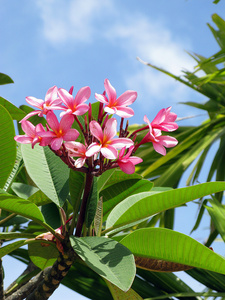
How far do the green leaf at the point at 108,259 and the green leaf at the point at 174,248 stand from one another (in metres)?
0.05

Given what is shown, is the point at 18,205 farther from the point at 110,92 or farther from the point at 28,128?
the point at 110,92

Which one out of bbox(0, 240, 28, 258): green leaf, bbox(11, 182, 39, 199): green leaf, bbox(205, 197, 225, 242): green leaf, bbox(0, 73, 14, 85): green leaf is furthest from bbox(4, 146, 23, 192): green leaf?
bbox(205, 197, 225, 242): green leaf

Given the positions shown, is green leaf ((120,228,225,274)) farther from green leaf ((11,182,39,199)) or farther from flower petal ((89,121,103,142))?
green leaf ((11,182,39,199))

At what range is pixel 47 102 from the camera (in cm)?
61

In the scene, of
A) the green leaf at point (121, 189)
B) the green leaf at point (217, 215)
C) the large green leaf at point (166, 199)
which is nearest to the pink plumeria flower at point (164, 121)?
the large green leaf at point (166, 199)

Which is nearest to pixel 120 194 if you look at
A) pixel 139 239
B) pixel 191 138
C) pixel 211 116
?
pixel 139 239

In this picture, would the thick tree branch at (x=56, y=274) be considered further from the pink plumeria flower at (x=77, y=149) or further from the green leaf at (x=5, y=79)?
the green leaf at (x=5, y=79)

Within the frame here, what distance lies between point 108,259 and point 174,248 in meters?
0.11

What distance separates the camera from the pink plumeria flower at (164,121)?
0.60 meters

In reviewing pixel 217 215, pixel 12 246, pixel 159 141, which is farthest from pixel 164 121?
pixel 217 215

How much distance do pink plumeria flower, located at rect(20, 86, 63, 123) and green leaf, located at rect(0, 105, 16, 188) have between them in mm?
82

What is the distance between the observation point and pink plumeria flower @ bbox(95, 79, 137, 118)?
1.89 feet

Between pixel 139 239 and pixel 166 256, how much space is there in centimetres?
5

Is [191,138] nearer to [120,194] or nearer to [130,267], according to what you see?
[120,194]
